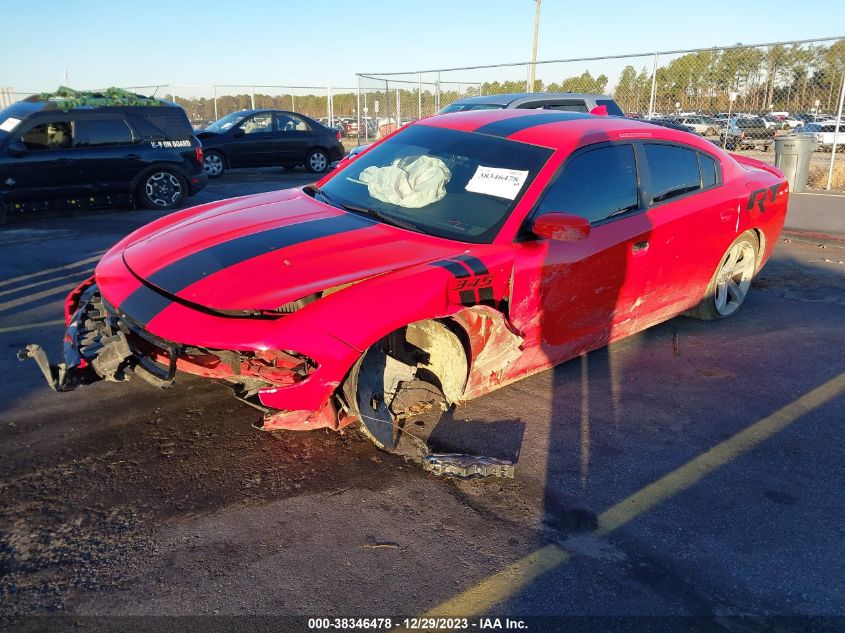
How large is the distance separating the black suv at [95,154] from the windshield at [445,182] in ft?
21.7

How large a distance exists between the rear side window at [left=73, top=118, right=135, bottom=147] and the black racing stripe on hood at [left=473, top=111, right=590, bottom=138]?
298 inches

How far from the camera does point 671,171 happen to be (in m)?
4.61

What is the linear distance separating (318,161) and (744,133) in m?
10.3

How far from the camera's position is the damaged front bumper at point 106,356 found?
10.0 ft

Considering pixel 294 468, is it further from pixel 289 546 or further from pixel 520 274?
pixel 520 274

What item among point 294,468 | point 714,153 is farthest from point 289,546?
point 714,153

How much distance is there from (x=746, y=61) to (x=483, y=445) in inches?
546

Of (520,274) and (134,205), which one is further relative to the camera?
(134,205)

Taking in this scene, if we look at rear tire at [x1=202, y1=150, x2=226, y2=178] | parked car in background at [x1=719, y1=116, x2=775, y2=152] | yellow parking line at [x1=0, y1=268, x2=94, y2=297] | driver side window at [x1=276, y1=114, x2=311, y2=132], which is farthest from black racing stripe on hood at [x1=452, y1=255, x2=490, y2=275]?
parked car in background at [x1=719, y1=116, x2=775, y2=152]

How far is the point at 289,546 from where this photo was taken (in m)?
2.70

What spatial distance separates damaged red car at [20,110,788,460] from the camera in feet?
9.75

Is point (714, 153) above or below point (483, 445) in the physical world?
above

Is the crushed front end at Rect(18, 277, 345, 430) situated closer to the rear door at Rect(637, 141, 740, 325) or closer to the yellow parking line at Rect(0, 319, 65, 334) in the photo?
the yellow parking line at Rect(0, 319, 65, 334)

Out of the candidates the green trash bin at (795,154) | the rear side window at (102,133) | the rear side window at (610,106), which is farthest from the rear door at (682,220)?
the green trash bin at (795,154)
